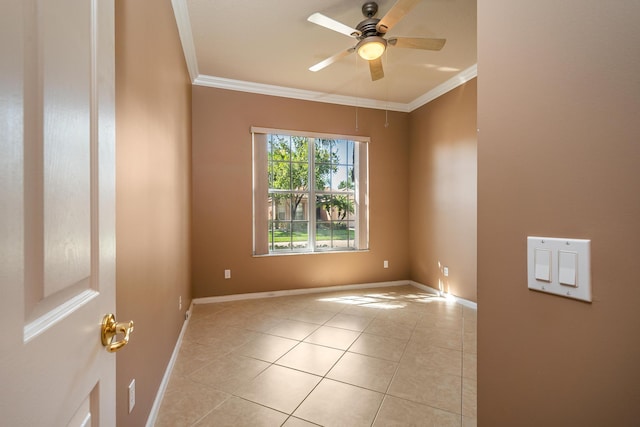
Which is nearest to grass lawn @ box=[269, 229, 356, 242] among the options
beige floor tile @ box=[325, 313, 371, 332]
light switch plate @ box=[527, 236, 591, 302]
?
beige floor tile @ box=[325, 313, 371, 332]

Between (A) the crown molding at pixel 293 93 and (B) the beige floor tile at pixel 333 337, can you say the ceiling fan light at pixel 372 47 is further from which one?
(B) the beige floor tile at pixel 333 337

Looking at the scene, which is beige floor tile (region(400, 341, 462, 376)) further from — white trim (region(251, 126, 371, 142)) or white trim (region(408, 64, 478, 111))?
white trim (region(251, 126, 371, 142))

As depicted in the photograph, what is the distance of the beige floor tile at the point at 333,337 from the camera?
260cm

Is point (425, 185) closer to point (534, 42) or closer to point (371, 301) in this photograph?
point (371, 301)

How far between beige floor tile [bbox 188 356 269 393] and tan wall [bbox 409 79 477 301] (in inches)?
106

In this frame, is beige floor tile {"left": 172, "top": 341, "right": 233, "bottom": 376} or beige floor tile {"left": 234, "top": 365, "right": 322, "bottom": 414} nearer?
beige floor tile {"left": 234, "top": 365, "right": 322, "bottom": 414}

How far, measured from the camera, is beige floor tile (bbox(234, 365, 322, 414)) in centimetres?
Result: 181

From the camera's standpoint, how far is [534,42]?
2.17 feet

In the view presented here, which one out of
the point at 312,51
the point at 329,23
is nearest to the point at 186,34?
the point at 312,51

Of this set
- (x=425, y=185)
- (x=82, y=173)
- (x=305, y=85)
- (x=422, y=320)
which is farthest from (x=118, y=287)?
(x=425, y=185)

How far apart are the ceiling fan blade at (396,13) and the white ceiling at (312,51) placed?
38cm

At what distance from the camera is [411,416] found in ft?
5.53

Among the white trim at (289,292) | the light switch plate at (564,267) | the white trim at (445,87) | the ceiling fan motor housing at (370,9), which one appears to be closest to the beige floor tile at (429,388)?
the light switch plate at (564,267)

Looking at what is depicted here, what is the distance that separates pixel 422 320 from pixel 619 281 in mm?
2899
